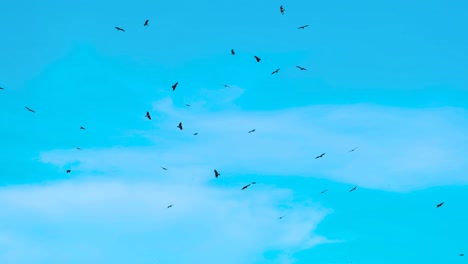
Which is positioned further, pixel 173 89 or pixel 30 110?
pixel 173 89

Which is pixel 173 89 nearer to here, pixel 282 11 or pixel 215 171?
pixel 215 171

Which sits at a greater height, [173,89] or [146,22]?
[146,22]

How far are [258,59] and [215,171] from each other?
25.2 feet

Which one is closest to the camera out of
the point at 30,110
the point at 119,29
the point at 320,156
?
the point at 30,110

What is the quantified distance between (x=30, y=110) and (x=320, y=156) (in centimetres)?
1778

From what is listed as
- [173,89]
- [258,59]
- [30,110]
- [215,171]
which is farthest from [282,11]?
[30,110]

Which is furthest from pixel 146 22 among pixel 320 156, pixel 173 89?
pixel 320 156

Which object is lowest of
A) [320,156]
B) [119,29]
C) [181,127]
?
[320,156]

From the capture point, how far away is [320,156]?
3631 centimetres

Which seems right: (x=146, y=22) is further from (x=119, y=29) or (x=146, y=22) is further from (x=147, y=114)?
(x=147, y=114)

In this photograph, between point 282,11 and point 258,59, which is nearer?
point 282,11

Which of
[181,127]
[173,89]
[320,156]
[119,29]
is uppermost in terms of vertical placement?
[119,29]

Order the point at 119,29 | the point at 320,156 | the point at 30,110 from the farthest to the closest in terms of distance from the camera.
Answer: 1. the point at 320,156
2. the point at 119,29
3. the point at 30,110

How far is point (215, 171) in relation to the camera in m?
36.5
